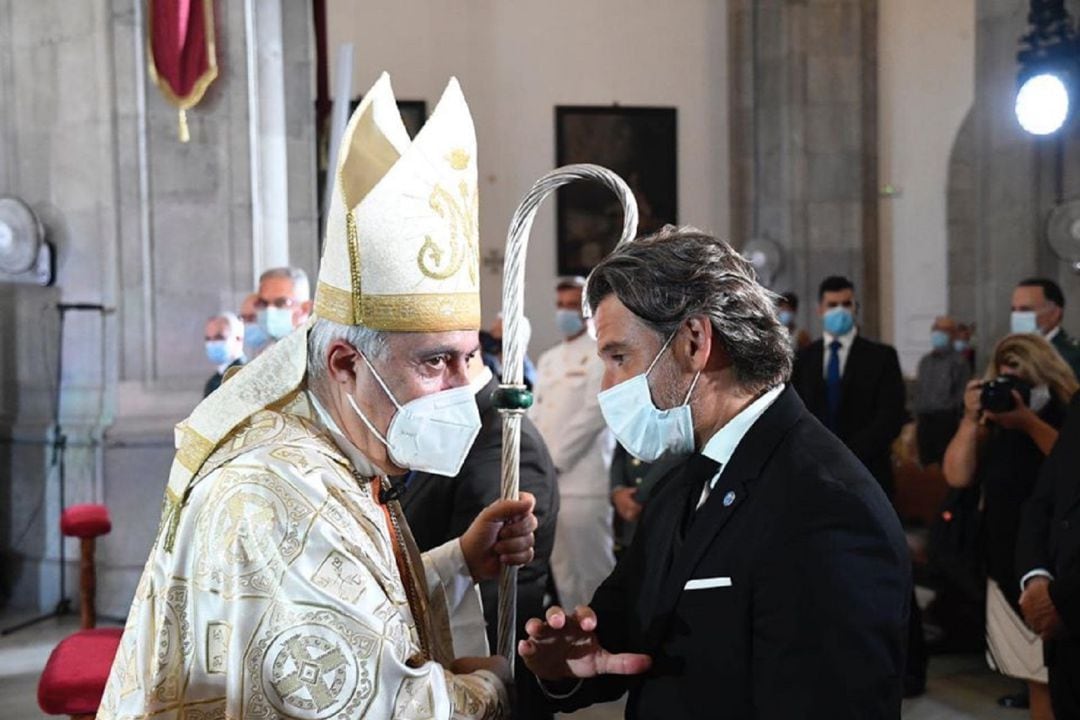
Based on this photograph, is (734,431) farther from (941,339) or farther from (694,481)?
(941,339)

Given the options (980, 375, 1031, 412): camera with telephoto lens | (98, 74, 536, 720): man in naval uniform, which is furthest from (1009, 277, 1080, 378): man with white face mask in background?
(98, 74, 536, 720): man in naval uniform

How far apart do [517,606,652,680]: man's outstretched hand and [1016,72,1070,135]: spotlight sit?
4845mm

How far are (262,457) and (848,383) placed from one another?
4.21m

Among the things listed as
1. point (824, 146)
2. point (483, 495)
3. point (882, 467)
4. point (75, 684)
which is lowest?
point (75, 684)

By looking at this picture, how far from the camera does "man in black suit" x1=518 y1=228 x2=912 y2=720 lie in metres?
1.66

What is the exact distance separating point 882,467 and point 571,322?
190 cm

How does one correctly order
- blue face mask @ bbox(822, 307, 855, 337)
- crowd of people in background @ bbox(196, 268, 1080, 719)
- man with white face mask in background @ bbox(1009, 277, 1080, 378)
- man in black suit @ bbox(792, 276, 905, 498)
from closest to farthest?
1. crowd of people in background @ bbox(196, 268, 1080, 719)
2. man with white face mask in background @ bbox(1009, 277, 1080, 378)
3. man in black suit @ bbox(792, 276, 905, 498)
4. blue face mask @ bbox(822, 307, 855, 337)

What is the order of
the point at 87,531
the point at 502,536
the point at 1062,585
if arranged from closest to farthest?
1. the point at 502,536
2. the point at 1062,585
3. the point at 87,531

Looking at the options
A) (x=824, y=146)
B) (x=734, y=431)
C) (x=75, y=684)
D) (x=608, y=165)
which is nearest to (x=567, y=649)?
(x=734, y=431)

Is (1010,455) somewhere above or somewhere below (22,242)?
below

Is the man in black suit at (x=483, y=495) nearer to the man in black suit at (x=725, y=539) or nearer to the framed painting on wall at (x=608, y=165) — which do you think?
the man in black suit at (x=725, y=539)

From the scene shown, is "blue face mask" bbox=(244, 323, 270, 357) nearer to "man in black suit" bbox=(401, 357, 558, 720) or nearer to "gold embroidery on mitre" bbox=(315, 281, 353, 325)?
"man in black suit" bbox=(401, 357, 558, 720)

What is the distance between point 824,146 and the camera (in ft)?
38.2

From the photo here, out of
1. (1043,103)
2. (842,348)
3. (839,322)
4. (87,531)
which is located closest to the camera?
(87,531)
